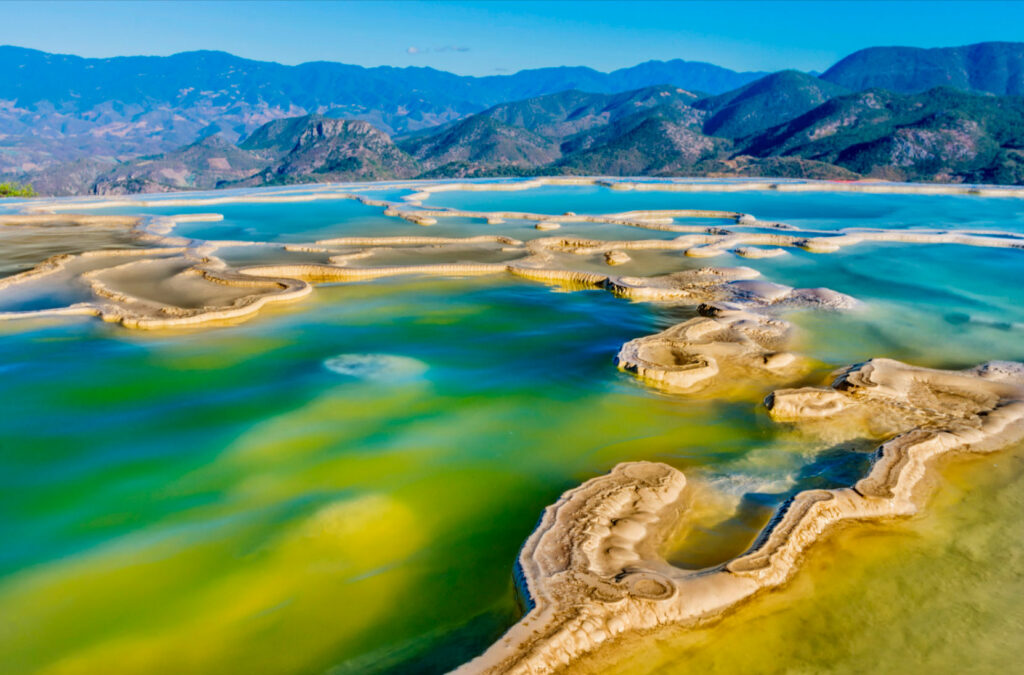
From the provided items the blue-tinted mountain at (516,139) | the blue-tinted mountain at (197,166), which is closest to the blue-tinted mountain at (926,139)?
the blue-tinted mountain at (516,139)

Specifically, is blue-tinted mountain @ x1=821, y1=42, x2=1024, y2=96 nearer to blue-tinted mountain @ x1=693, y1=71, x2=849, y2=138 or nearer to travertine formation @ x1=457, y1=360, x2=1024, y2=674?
blue-tinted mountain @ x1=693, y1=71, x2=849, y2=138

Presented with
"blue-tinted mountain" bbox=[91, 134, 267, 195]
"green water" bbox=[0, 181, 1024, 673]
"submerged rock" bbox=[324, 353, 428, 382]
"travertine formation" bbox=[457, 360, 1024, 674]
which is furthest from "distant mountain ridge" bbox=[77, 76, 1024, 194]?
"travertine formation" bbox=[457, 360, 1024, 674]

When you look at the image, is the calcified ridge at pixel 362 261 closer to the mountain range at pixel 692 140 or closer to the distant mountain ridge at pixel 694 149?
the distant mountain ridge at pixel 694 149

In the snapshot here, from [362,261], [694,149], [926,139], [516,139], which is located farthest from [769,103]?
[362,261]

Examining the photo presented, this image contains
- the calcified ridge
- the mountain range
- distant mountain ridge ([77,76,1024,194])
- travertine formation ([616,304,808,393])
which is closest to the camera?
travertine formation ([616,304,808,393])

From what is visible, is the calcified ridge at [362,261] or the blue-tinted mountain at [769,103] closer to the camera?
the calcified ridge at [362,261]

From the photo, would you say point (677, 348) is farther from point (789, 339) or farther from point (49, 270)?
point (49, 270)
